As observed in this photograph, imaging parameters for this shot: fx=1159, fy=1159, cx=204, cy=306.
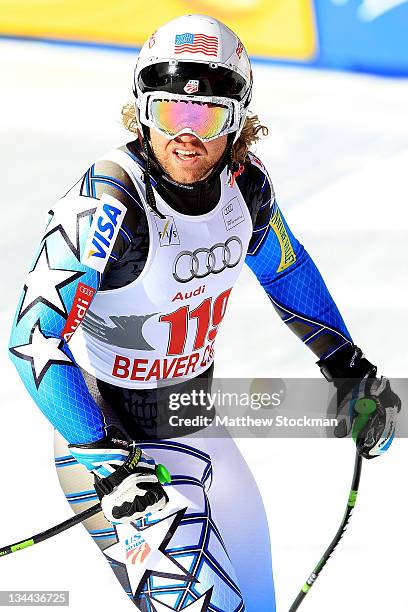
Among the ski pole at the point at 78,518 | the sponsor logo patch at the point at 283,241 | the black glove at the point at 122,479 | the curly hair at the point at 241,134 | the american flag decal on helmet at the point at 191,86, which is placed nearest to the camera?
the black glove at the point at 122,479

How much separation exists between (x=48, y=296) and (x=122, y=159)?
1.66 ft

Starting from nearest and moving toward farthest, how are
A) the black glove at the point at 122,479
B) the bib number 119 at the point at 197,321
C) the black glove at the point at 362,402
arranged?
the black glove at the point at 122,479, the bib number 119 at the point at 197,321, the black glove at the point at 362,402

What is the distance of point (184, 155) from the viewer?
126 inches

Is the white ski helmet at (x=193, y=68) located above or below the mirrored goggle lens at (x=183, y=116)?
above

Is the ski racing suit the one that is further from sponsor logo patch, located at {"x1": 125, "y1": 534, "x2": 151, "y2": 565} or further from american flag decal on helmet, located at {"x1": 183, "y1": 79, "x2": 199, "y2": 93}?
american flag decal on helmet, located at {"x1": 183, "y1": 79, "x2": 199, "y2": 93}

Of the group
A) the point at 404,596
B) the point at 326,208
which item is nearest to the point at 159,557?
the point at 404,596

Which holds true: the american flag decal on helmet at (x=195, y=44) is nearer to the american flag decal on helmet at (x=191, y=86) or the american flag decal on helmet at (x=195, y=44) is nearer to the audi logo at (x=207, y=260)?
the american flag decal on helmet at (x=191, y=86)

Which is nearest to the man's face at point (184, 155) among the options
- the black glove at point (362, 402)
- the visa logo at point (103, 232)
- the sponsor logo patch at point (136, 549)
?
the visa logo at point (103, 232)

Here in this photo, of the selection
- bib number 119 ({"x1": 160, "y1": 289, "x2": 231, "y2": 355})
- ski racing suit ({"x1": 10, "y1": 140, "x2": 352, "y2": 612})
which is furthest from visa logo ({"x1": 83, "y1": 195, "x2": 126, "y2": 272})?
bib number 119 ({"x1": 160, "y1": 289, "x2": 231, "y2": 355})

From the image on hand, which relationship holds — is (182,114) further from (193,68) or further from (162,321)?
(162,321)

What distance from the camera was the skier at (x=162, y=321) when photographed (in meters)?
2.95

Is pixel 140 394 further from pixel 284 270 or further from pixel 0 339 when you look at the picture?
pixel 0 339

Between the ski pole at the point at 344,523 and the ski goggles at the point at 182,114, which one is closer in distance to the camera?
the ski goggles at the point at 182,114

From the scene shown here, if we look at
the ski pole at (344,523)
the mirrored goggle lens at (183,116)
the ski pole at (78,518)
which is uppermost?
the mirrored goggle lens at (183,116)
